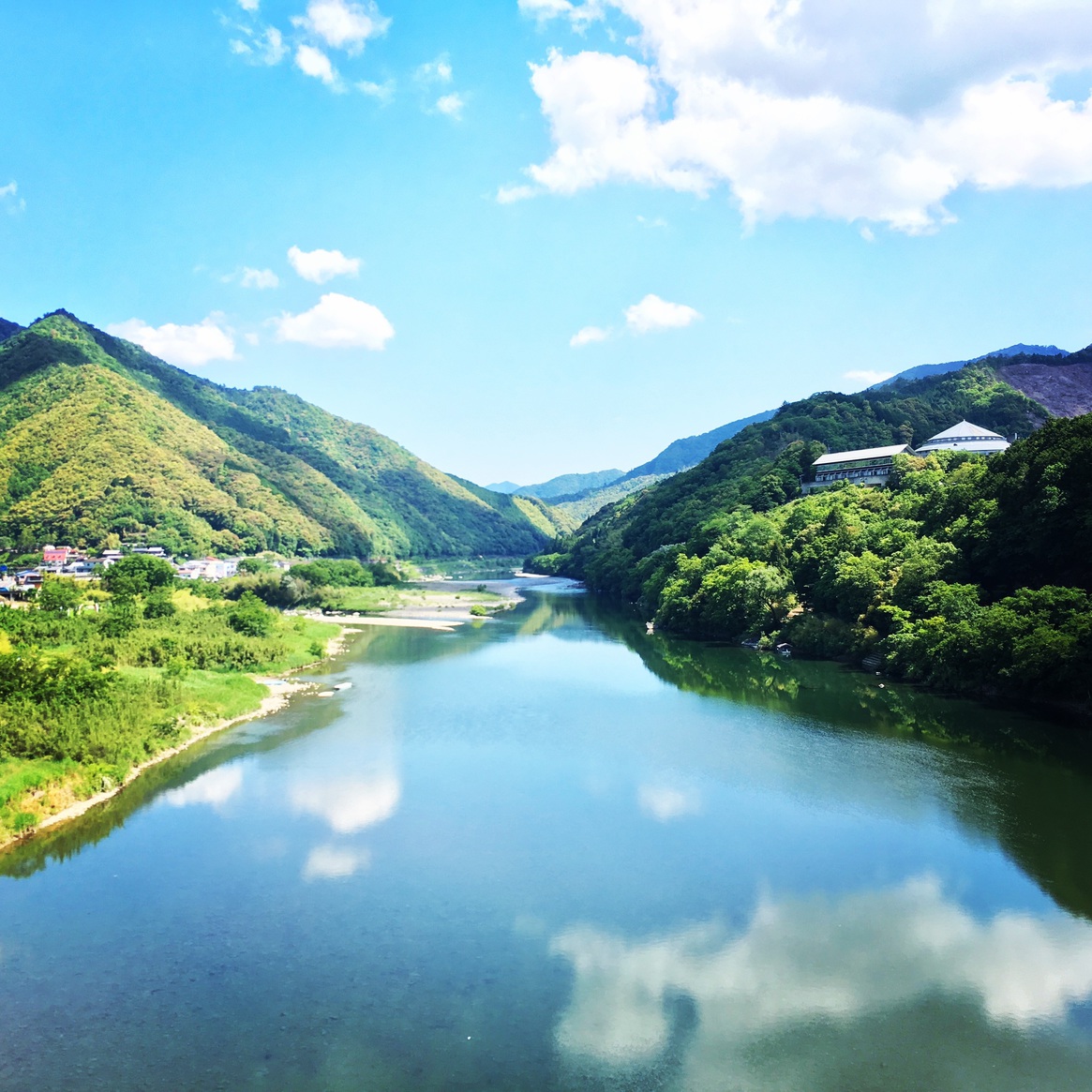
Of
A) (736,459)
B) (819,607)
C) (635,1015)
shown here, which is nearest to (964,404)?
(736,459)

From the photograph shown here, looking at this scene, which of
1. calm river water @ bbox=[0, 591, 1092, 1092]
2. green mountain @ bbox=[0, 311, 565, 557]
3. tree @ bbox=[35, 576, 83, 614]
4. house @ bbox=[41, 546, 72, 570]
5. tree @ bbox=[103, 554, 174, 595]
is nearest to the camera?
calm river water @ bbox=[0, 591, 1092, 1092]

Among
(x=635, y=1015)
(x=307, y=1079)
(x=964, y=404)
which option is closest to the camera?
(x=307, y=1079)

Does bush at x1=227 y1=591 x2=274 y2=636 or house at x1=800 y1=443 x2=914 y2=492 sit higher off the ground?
house at x1=800 y1=443 x2=914 y2=492

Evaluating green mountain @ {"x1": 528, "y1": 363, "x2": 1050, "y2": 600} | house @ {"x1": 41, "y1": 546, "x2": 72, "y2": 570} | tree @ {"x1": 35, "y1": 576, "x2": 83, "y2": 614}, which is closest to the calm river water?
tree @ {"x1": 35, "y1": 576, "x2": 83, "y2": 614}

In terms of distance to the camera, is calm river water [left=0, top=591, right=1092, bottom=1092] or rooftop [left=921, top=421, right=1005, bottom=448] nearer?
calm river water [left=0, top=591, right=1092, bottom=1092]

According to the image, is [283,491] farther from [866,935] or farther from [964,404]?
[866,935]

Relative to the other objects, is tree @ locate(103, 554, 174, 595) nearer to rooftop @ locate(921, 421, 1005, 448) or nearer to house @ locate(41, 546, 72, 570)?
house @ locate(41, 546, 72, 570)
